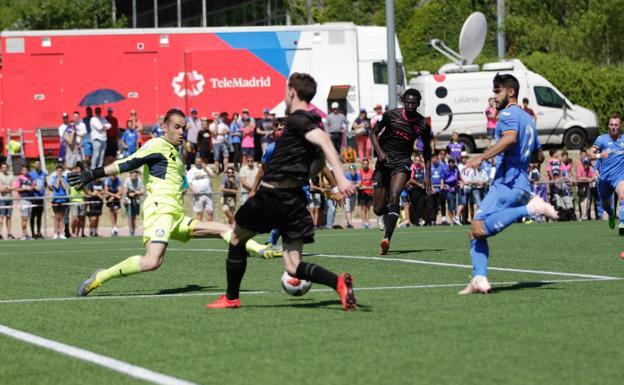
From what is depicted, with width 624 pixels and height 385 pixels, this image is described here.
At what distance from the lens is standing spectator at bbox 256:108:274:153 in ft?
110

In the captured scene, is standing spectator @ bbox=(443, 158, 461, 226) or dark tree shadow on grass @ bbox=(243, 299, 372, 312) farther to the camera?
standing spectator @ bbox=(443, 158, 461, 226)

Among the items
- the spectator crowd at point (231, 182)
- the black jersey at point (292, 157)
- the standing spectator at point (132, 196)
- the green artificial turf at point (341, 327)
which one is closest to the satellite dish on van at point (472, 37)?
the spectator crowd at point (231, 182)

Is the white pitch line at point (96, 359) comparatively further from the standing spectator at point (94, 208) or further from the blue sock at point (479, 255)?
the standing spectator at point (94, 208)

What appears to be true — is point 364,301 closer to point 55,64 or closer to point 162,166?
point 162,166

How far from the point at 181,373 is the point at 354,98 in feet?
101

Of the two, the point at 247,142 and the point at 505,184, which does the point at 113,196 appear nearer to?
the point at 247,142

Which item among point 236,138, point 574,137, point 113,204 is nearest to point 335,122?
point 236,138

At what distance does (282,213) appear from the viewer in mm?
9047

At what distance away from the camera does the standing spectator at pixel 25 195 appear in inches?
1122

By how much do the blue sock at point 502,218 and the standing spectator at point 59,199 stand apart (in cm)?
1970

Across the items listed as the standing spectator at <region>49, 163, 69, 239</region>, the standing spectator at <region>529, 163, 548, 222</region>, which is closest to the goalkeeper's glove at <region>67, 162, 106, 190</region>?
the standing spectator at <region>49, 163, 69, 239</region>

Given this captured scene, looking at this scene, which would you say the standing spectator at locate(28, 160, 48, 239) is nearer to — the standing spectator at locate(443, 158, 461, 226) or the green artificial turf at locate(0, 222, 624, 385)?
the standing spectator at locate(443, 158, 461, 226)

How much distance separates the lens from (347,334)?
775 centimetres

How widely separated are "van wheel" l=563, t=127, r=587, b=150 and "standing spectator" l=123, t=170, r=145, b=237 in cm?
1430
